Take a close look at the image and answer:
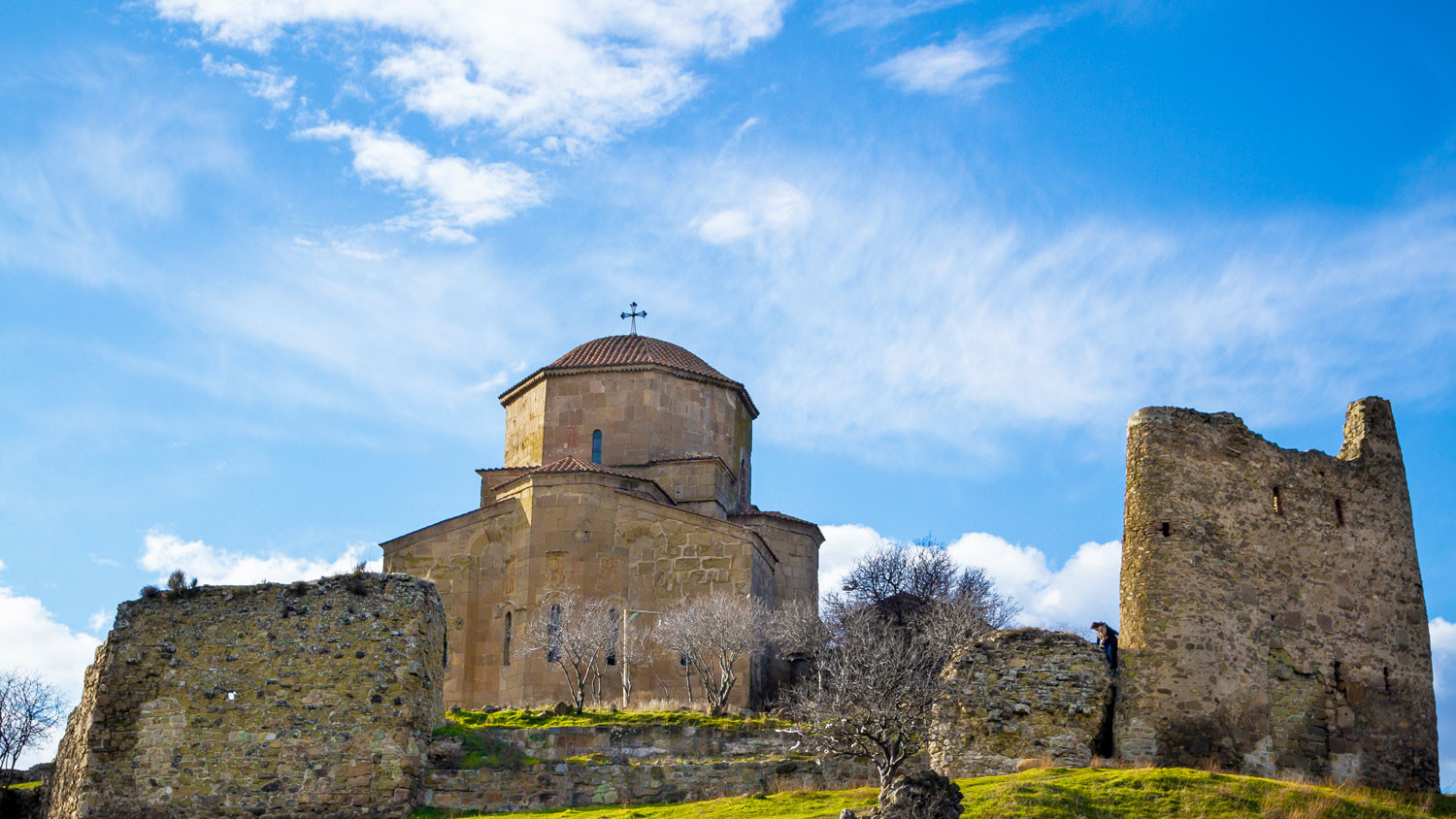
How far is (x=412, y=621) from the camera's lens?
22.1m

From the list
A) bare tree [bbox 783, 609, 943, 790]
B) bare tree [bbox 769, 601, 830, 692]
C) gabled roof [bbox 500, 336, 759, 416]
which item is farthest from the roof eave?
bare tree [bbox 783, 609, 943, 790]

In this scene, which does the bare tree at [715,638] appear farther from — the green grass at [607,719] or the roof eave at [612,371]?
the roof eave at [612,371]

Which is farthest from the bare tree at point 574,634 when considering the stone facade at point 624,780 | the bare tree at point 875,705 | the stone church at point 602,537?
the stone facade at point 624,780

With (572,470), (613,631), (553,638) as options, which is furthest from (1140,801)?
(572,470)

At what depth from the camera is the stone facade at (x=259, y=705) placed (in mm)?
21094

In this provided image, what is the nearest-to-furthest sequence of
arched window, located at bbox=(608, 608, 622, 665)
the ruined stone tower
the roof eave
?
the ruined stone tower → arched window, located at bbox=(608, 608, 622, 665) → the roof eave

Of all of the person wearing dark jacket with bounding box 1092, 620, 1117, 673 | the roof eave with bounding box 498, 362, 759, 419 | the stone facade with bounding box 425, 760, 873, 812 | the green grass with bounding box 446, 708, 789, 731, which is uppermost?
the roof eave with bounding box 498, 362, 759, 419

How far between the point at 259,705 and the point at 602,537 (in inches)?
475

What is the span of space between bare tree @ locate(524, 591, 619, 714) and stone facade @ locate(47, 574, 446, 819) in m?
7.54

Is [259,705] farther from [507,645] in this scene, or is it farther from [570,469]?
[570,469]

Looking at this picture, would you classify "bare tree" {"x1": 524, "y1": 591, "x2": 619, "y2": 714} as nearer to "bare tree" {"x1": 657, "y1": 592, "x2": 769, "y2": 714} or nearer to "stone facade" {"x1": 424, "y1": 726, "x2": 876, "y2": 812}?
"bare tree" {"x1": 657, "y1": 592, "x2": 769, "y2": 714}

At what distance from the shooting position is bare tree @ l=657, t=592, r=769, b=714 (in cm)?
3009

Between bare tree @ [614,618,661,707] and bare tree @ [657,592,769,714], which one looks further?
bare tree @ [614,618,661,707]

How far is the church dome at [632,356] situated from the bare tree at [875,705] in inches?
417
